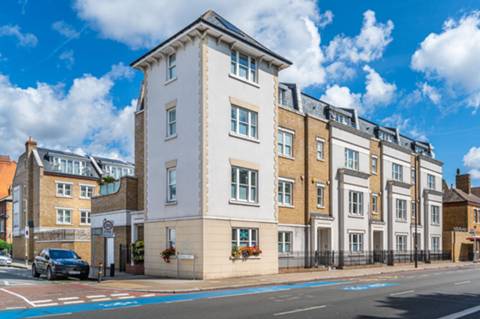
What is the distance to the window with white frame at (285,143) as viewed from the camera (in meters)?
30.4

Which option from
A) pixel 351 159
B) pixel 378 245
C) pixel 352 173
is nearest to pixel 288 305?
pixel 352 173

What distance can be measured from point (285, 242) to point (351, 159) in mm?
10173

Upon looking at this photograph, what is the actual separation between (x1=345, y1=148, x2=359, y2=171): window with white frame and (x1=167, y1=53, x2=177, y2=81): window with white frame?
15363 mm

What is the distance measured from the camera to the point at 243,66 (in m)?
27.1

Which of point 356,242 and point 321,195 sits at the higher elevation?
point 321,195

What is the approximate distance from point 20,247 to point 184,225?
120ft

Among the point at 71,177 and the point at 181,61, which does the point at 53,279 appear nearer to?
the point at 181,61

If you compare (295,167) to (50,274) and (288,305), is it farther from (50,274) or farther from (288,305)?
(288,305)

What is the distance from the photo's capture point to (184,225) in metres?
24.5

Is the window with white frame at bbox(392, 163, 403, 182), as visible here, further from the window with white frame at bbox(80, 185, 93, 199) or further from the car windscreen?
the window with white frame at bbox(80, 185, 93, 199)

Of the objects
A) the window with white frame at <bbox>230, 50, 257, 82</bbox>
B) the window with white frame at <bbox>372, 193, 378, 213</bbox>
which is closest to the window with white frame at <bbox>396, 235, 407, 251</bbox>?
the window with white frame at <bbox>372, 193, 378, 213</bbox>

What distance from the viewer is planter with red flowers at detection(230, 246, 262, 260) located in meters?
24.8

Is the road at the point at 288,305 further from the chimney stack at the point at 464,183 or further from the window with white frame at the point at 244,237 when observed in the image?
the chimney stack at the point at 464,183

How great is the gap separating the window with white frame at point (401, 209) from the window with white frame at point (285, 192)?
15.6 metres
